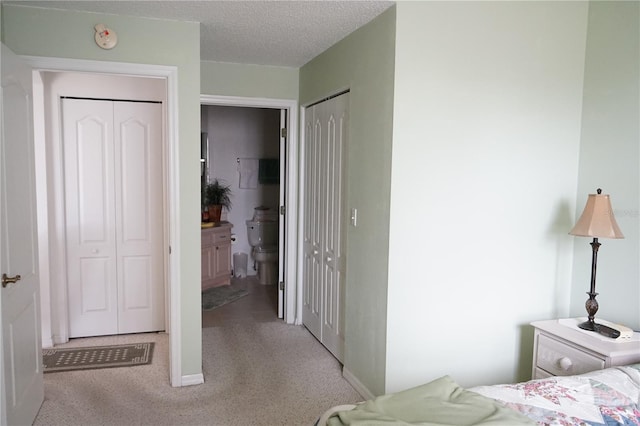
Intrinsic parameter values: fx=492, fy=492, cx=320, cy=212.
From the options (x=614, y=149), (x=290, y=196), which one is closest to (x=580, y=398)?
(x=614, y=149)

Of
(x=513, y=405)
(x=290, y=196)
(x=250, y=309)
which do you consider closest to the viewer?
(x=513, y=405)

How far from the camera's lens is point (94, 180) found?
407 centimetres

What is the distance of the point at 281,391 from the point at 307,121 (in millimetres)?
2313

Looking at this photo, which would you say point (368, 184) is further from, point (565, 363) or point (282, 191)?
point (282, 191)

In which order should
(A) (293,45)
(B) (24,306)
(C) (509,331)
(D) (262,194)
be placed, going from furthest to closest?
(D) (262,194) → (A) (293,45) → (C) (509,331) → (B) (24,306)

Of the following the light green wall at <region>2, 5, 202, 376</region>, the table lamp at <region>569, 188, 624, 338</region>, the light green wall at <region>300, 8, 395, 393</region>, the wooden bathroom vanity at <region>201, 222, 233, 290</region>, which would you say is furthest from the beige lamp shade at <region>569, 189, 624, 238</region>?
the wooden bathroom vanity at <region>201, 222, 233, 290</region>

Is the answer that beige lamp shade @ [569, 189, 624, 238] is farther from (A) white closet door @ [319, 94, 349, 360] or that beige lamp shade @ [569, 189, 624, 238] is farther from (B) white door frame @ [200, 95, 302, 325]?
(B) white door frame @ [200, 95, 302, 325]

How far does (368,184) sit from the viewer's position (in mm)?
3074

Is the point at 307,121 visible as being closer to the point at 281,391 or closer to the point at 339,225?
the point at 339,225

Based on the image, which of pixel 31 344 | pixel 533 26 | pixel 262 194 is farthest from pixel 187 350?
pixel 262 194

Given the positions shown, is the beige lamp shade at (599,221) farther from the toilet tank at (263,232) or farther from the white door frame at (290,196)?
the toilet tank at (263,232)

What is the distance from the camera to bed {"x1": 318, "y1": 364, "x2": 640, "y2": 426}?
5.25 feet

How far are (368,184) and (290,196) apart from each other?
163cm

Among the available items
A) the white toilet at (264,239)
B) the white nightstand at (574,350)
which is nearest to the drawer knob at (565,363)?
the white nightstand at (574,350)
